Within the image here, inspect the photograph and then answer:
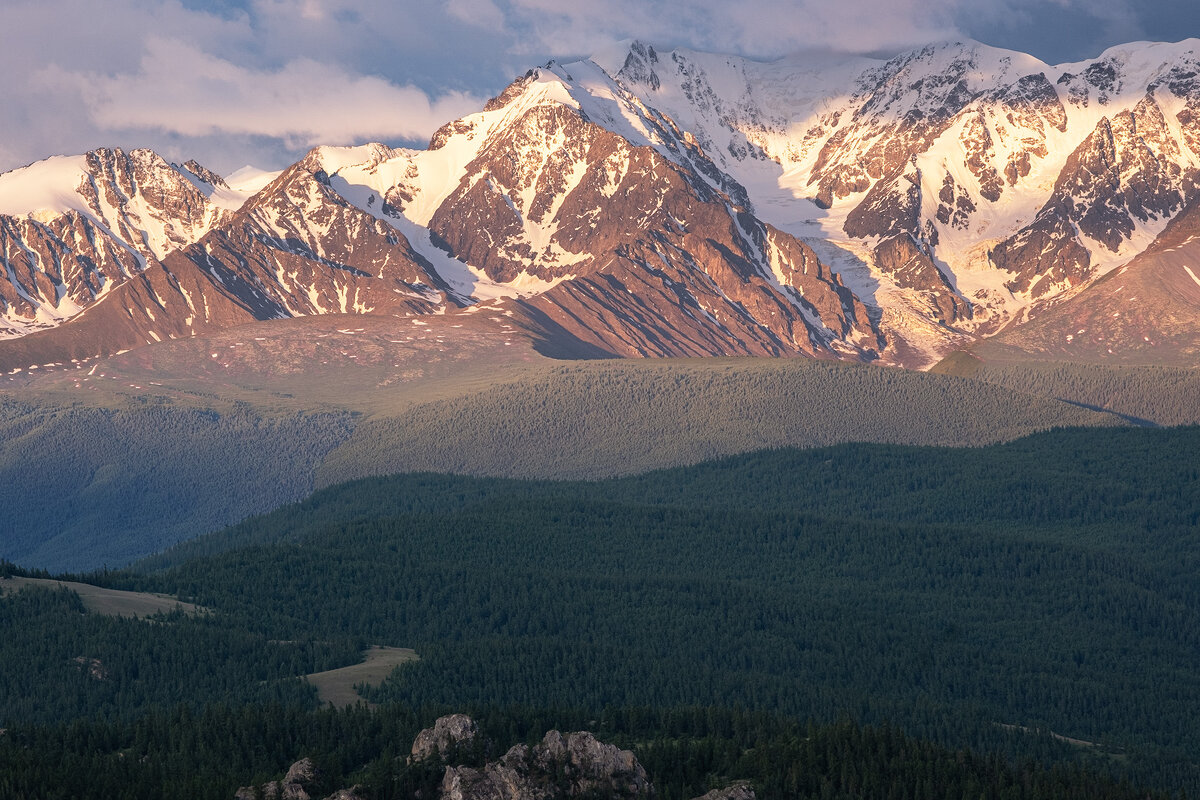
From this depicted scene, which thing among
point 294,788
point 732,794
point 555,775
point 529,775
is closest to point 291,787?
point 294,788

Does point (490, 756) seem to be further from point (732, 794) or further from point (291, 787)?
point (732, 794)

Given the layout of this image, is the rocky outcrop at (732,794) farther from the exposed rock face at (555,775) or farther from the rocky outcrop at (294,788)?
the rocky outcrop at (294,788)

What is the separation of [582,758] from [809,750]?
819 inches

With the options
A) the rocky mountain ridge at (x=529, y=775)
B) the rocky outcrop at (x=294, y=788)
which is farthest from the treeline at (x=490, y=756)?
the rocky mountain ridge at (x=529, y=775)

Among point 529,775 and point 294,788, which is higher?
point 294,788

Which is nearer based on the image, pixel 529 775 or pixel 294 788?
pixel 529 775

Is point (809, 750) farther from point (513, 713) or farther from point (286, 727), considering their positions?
point (286, 727)

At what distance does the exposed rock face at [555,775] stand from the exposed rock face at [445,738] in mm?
3519

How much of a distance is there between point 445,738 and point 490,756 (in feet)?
13.6

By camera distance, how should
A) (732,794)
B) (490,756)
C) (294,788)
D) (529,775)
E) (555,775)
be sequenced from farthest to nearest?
1. (490,756)
2. (294,788)
3. (529,775)
4. (555,775)
5. (732,794)

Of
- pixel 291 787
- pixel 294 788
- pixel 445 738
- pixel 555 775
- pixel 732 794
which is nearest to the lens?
pixel 732 794

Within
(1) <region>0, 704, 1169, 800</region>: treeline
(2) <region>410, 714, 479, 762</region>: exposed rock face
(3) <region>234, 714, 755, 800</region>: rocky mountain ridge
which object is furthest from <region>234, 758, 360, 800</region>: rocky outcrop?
(2) <region>410, 714, 479, 762</region>: exposed rock face

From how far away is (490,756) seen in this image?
144m

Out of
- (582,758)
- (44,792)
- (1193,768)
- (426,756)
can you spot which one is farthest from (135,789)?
(1193,768)
